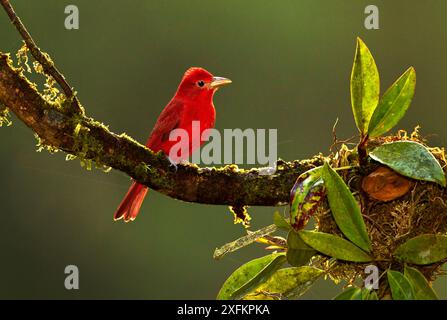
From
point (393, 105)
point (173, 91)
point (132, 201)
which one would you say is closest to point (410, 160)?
point (393, 105)

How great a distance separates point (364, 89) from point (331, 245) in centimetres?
47

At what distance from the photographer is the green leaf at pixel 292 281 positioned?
2.55m

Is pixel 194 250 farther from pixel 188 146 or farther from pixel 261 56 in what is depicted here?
pixel 188 146

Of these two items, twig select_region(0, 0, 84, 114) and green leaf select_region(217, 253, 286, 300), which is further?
twig select_region(0, 0, 84, 114)

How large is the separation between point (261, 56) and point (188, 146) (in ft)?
21.1

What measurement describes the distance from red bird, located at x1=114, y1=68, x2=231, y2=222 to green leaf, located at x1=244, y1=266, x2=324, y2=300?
4.15 feet

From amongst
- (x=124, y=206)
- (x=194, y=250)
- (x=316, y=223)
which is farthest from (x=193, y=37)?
(x=316, y=223)

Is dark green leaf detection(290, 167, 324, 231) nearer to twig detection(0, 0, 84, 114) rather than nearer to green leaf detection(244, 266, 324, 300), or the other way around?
green leaf detection(244, 266, 324, 300)

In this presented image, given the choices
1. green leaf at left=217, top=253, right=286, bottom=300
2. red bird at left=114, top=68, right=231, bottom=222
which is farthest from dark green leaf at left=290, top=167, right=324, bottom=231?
red bird at left=114, top=68, right=231, bottom=222

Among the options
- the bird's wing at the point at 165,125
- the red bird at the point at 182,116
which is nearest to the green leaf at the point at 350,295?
the red bird at the point at 182,116

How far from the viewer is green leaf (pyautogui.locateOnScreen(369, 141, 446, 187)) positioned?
7.47 feet

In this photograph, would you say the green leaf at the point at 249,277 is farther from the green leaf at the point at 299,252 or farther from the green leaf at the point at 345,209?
the green leaf at the point at 345,209

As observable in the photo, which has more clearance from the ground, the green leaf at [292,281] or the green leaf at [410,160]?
the green leaf at [410,160]

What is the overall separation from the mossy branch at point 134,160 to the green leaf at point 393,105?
36 cm
